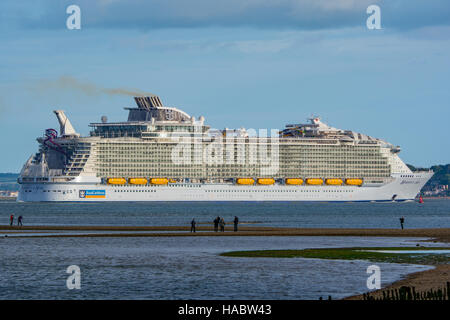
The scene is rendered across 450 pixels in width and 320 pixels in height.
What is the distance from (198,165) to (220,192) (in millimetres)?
8135

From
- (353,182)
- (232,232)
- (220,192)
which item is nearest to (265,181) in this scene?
(220,192)

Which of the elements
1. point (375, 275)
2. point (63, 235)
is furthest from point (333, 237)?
point (375, 275)

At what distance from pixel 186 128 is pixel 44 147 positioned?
1134 inches

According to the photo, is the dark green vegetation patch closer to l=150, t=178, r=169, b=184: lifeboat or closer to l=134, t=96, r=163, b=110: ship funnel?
l=150, t=178, r=169, b=184: lifeboat

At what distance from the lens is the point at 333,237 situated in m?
66.6

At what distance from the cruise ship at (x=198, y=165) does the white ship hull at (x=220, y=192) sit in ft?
0.59

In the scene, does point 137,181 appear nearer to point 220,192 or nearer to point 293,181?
point 220,192

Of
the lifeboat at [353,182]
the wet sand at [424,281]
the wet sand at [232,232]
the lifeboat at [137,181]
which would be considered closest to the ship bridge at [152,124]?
the lifeboat at [137,181]

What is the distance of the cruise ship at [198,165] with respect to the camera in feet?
557

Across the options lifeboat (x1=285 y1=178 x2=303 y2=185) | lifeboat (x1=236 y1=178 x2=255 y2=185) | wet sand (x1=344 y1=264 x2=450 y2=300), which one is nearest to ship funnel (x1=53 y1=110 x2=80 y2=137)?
lifeboat (x1=236 y1=178 x2=255 y2=185)

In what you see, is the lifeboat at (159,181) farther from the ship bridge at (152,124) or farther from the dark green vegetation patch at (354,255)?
the dark green vegetation patch at (354,255)
